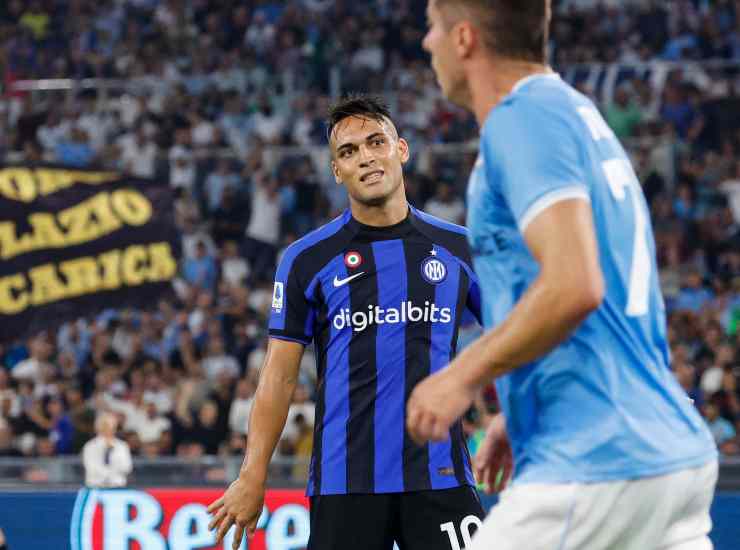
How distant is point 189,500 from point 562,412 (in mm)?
4536

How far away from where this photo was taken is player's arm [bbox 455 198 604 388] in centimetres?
242

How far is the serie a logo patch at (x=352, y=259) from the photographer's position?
473 cm

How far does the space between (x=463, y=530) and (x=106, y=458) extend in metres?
6.12

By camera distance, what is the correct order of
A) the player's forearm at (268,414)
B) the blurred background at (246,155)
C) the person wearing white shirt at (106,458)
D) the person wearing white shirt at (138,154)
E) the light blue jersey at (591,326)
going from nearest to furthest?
the light blue jersey at (591,326)
the player's forearm at (268,414)
the person wearing white shirt at (106,458)
the blurred background at (246,155)
the person wearing white shirt at (138,154)

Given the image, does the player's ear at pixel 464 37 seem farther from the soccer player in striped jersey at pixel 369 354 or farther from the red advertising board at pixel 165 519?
the red advertising board at pixel 165 519

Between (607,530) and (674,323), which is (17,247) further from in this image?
(607,530)

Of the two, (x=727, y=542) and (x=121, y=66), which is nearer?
(x=727, y=542)

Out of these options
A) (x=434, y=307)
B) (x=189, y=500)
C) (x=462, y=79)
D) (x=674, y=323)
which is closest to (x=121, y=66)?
(x=674, y=323)

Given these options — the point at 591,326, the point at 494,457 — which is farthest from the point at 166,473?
the point at 591,326

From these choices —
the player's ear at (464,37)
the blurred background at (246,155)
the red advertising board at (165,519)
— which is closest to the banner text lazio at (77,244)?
the blurred background at (246,155)

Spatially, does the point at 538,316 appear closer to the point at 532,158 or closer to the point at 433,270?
the point at 532,158

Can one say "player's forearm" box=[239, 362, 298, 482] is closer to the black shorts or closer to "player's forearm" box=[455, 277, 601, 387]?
the black shorts

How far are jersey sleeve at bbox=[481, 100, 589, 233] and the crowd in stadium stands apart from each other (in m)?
7.53

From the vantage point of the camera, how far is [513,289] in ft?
8.90
